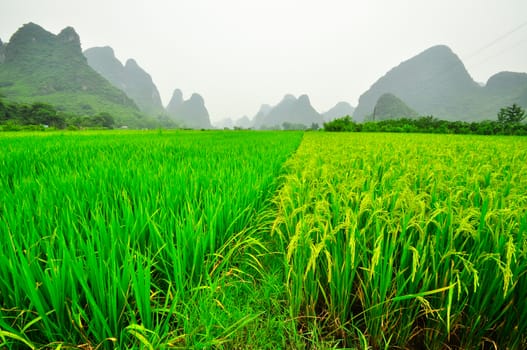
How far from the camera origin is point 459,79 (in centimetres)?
13200

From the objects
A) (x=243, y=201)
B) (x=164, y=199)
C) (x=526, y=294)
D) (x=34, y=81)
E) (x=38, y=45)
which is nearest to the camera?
(x=526, y=294)

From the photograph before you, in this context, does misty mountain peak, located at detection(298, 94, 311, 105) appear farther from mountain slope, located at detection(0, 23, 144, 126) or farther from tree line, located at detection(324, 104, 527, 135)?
tree line, located at detection(324, 104, 527, 135)

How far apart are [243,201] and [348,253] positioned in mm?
942

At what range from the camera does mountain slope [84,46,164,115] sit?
529ft

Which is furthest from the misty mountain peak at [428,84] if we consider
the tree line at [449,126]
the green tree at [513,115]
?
the tree line at [449,126]

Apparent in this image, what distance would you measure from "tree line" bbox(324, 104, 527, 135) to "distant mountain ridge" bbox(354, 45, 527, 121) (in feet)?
312

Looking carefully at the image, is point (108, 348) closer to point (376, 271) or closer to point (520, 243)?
point (376, 271)

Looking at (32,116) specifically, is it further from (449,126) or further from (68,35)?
(68,35)

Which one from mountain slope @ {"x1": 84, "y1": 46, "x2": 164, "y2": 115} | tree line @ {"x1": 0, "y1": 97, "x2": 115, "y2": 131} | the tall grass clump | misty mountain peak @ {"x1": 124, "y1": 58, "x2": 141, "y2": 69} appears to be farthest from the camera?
misty mountain peak @ {"x1": 124, "y1": 58, "x2": 141, "y2": 69}

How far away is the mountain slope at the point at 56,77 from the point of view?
81.2m

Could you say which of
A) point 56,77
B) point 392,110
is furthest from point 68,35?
point 392,110

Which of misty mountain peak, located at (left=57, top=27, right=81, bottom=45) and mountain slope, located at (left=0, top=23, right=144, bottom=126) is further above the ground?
misty mountain peak, located at (left=57, top=27, right=81, bottom=45)

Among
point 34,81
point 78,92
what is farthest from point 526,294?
point 34,81

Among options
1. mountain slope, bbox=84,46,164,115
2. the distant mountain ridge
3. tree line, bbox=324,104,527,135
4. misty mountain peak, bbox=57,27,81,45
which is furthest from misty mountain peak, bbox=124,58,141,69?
tree line, bbox=324,104,527,135
